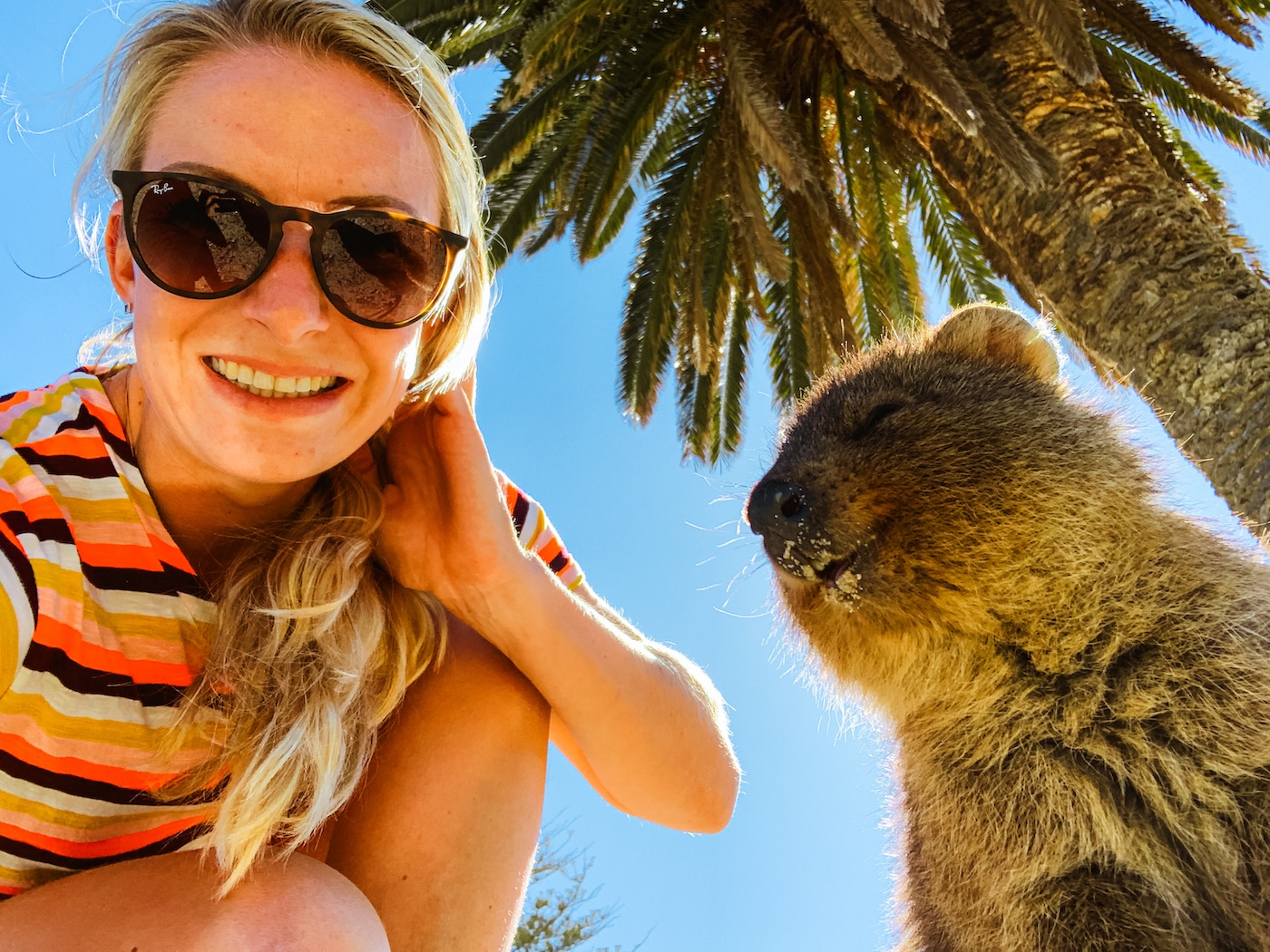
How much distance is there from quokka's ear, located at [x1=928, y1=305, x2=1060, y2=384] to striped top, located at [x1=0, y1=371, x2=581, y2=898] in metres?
2.17

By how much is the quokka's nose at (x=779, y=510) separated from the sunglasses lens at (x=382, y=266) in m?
0.97

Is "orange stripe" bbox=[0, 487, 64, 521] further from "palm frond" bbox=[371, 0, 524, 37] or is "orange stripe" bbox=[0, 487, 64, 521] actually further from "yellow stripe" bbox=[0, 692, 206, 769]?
"palm frond" bbox=[371, 0, 524, 37]

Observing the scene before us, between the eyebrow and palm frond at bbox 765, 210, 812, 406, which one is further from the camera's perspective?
palm frond at bbox 765, 210, 812, 406

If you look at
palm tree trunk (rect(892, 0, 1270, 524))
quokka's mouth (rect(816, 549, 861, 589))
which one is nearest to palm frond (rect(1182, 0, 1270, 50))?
palm tree trunk (rect(892, 0, 1270, 524))

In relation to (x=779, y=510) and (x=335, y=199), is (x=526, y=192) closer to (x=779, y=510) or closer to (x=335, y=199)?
(x=779, y=510)

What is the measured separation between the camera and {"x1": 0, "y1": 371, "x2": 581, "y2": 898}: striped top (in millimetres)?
1878

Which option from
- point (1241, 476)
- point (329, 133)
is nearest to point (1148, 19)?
point (1241, 476)

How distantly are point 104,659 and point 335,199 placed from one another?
39.8 inches

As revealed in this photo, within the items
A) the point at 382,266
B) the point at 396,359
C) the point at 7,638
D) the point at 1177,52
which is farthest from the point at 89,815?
the point at 1177,52

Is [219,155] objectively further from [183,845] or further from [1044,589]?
[1044,589]

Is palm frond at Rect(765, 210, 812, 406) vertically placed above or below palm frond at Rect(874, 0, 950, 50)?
below

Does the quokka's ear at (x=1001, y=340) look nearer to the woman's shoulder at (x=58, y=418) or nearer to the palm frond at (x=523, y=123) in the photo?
the woman's shoulder at (x=58, y=418)

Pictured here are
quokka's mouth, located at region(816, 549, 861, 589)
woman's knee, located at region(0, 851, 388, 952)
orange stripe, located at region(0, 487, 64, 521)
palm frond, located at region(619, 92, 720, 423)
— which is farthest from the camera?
palm frond, located at region(619, 92, 720, 423)

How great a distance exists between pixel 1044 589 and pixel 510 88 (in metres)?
5.18
